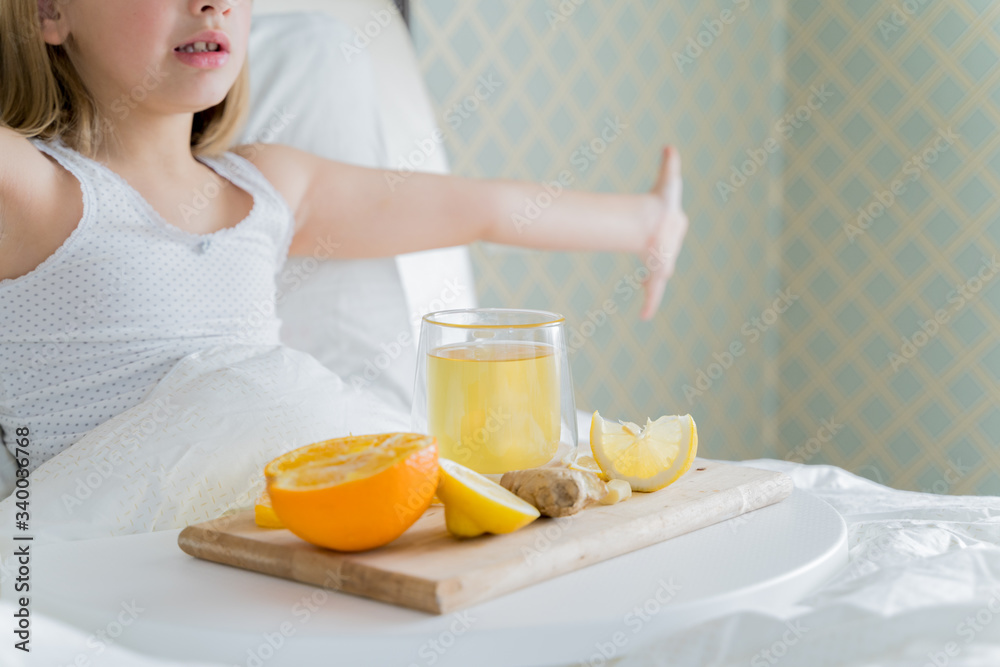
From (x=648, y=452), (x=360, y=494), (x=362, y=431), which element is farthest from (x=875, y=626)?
(x=362, y=431)

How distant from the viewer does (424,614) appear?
569 millimetres

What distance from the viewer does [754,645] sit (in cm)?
58

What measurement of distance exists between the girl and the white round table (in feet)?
1.42

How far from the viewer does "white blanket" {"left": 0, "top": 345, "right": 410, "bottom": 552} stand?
874 mm

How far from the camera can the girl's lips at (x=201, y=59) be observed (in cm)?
115

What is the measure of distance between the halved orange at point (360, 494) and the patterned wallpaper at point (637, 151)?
1339mm

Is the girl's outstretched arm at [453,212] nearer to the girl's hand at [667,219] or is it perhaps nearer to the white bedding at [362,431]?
the girl's hand at [667,219]

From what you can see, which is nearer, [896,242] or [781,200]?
[896,242]

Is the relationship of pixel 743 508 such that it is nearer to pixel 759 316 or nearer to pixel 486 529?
pixel 486 529


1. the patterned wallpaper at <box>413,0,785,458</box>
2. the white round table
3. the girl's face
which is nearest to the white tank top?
the girl's face

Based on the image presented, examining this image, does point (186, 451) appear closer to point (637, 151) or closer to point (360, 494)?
point (360, 494)

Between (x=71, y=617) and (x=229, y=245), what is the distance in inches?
25.7

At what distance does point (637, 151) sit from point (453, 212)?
991 mm

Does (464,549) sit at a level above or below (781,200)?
below
